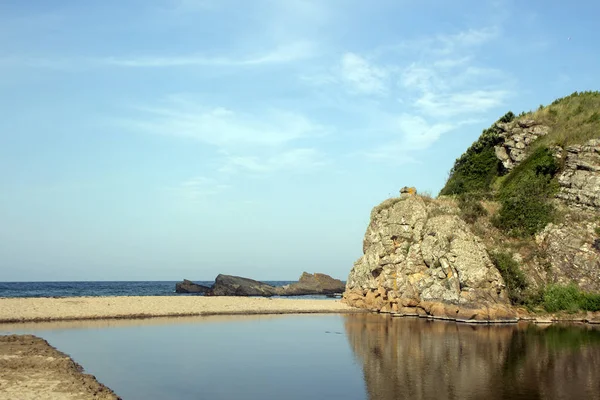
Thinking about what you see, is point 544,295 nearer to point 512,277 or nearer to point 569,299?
point 569,299

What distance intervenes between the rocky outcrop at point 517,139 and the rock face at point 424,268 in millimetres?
14816

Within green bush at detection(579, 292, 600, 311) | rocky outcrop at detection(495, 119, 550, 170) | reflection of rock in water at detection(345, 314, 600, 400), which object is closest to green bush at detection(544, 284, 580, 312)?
green bush at detection(579, 292, 600, 311)

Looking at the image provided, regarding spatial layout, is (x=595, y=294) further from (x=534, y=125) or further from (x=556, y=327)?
(x=534, y=125)

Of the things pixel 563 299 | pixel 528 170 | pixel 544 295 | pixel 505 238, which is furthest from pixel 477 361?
pixel 528 170

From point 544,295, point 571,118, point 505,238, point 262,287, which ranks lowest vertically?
point 262,287

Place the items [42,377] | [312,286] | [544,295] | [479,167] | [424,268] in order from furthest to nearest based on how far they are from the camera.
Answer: [312,286] < [479,167] < [424,268] < [544,295] < [42,377]

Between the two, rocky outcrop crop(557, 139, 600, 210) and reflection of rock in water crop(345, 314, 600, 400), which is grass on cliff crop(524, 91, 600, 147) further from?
reflection of rock in water crop(345, 314, 600, 400)

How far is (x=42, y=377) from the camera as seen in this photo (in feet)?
69.4

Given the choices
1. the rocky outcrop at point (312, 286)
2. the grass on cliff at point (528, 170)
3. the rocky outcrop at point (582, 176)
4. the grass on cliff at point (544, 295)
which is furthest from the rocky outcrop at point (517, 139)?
the rocky outcrop at point (312, 286)

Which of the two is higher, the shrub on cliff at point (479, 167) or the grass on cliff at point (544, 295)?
the shrub on cliff at point (479, 167)

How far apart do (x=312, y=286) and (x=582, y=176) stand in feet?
209

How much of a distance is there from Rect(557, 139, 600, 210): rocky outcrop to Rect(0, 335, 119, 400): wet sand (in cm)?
5032

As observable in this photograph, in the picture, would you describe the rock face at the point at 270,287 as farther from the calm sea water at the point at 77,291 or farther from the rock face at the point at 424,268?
the rock face at the point at 424,268

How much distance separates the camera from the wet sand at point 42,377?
1847 centimetres
